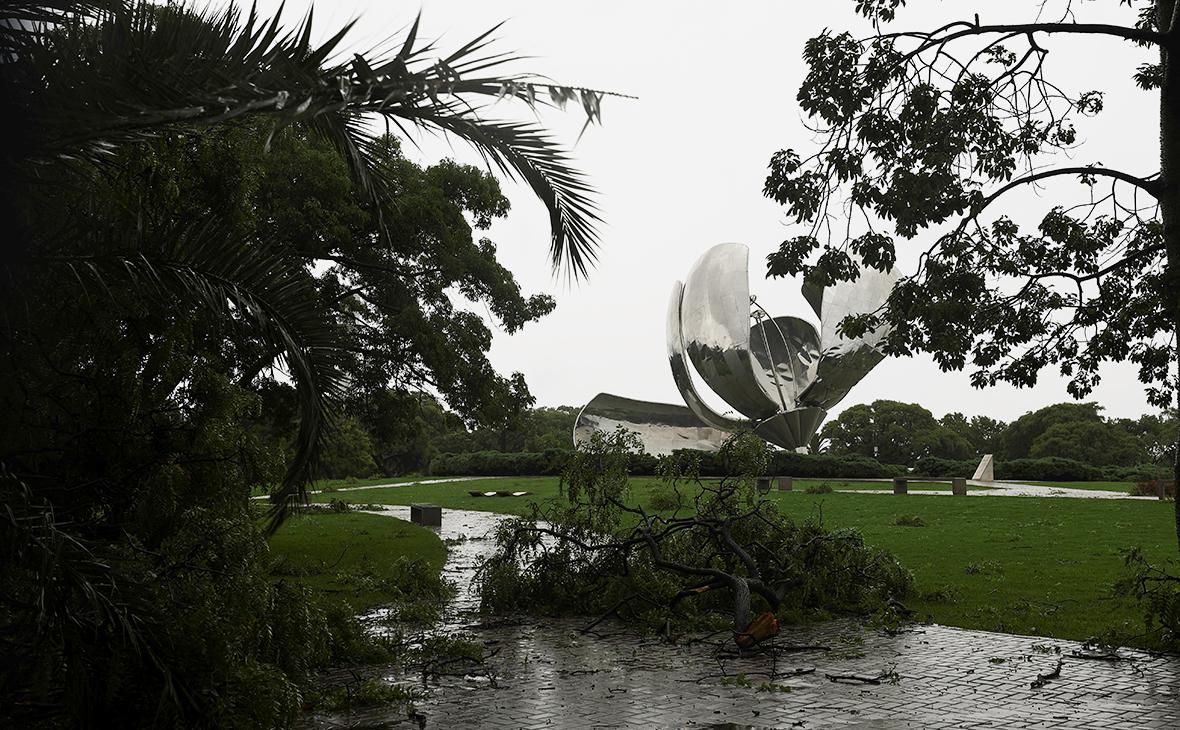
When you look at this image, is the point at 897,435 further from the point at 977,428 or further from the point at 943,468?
the point at 943,468

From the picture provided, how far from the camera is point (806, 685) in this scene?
23.4 ft

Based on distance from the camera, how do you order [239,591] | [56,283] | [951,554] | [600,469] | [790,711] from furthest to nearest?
[951,554] → [600,469] → [790,711] → [56,283] → [239,591]

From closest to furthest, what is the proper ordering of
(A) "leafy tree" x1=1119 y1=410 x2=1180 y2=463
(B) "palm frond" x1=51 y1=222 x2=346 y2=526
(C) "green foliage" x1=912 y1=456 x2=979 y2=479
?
(B) "palm frond" x1=51 y1=222 x2=346 y2=526
(C) "green foliage" x1=912 y1=456 x2=979 y2=479
(A) "leafy tree" x1=1119 y1=410 x2=1180 y2=463

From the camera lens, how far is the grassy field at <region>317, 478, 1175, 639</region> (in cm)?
999

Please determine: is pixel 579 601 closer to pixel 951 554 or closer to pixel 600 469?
pixel 600 469

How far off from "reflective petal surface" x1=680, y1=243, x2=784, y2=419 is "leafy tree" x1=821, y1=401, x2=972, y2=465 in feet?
67.6

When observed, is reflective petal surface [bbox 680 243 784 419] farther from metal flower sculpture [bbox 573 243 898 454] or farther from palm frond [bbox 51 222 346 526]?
palm frond [bbox 51 222 346 526]

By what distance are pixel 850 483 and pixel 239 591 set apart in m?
32.1

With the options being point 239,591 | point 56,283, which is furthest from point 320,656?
point 56,283

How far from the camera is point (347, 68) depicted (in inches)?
169

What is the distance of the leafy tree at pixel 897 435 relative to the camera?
56812mm

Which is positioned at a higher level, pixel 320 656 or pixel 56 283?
pixel 56 283

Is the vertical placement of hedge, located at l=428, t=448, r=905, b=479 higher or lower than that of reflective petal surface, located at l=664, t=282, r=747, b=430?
lower

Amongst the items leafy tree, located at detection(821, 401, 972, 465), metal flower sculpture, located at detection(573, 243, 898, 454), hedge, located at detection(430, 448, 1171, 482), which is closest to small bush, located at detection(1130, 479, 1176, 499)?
hedge, located at detection(430, 448, 1171, 482)
